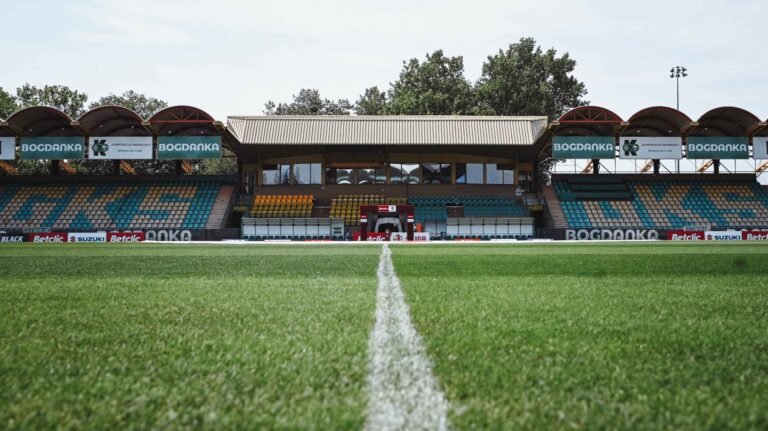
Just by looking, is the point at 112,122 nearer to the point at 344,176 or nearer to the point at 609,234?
the point at 344,176

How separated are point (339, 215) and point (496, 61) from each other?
88.5ft

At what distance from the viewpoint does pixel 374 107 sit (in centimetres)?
6103

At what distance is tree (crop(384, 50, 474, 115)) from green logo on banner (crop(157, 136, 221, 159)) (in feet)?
72.5

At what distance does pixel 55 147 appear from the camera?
116ft

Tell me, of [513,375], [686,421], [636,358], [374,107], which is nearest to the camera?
[686,421]

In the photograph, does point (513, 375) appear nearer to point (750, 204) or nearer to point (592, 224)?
point (592, 224)

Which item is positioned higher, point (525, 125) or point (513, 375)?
point (525, 125)

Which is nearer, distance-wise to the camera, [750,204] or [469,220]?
[469,220]

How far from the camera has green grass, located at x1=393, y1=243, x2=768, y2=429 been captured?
1.88m

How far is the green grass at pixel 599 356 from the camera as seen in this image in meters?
1.88

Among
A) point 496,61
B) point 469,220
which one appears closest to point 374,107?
point 496,61

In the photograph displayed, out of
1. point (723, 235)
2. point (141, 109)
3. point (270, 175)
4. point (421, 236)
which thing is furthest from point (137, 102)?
point (723, 235)

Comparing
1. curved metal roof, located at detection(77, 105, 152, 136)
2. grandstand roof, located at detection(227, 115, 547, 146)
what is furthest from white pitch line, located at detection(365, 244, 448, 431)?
curved metal roof, located at detection(77, 105, 152, 136)

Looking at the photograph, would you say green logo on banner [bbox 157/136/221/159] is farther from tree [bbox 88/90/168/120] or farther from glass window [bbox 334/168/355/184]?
tree [bbox 88/90/168/120]
